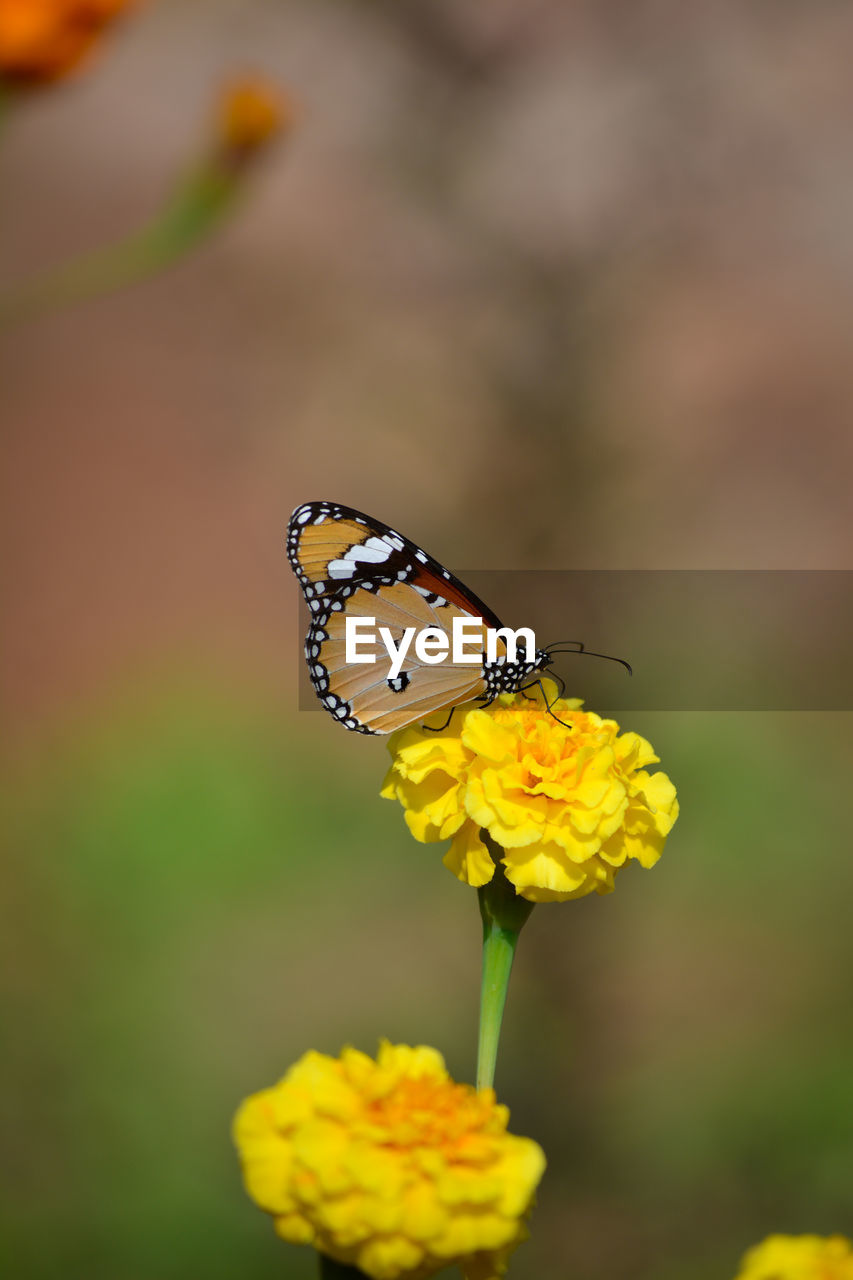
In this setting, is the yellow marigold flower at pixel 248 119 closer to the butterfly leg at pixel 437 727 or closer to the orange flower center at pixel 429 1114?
the butterfly leg at pixel 437 727

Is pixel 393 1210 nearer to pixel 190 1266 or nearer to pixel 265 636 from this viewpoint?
pixel 190 1266

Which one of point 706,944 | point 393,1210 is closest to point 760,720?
point 706,944

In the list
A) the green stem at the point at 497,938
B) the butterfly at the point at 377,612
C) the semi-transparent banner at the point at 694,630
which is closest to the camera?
the green stem at the point at 497,938

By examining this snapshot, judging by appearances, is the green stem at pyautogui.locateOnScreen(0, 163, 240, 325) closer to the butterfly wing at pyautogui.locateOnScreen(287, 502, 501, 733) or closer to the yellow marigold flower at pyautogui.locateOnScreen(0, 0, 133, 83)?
the yellow marigold flower at pyautogui.locateOnScreen(0, 0, 133, 83)

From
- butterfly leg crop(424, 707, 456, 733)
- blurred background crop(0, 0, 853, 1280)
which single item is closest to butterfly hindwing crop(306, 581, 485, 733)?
butterfly leg crop(424, 707, 456, 733)

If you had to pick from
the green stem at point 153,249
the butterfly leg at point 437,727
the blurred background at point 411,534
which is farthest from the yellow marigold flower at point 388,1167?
the blurred background at point 411,534

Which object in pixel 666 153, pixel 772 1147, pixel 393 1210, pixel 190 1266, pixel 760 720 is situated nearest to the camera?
pixel 393 1210
